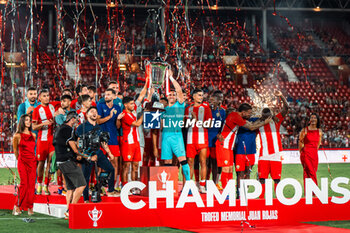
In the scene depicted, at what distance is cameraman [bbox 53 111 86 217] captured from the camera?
7.90 metres

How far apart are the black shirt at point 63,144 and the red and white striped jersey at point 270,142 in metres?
3.28

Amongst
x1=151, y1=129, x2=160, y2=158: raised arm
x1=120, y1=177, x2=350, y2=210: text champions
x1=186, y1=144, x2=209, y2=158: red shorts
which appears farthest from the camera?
x1=151, y1=129, x2=160, y2=158: raised arm

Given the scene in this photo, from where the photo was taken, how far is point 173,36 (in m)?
30.0

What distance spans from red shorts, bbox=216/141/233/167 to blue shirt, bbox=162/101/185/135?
0.70 meters

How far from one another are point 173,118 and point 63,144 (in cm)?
197

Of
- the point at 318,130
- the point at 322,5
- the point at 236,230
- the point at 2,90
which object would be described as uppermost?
the point at 322,5

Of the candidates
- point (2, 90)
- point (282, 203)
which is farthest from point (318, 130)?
point (2, 90)

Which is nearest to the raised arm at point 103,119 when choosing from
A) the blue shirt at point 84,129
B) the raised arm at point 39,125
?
the blue shirt at point 84,129

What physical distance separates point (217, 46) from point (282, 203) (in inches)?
945

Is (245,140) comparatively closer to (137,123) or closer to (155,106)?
(155,106)

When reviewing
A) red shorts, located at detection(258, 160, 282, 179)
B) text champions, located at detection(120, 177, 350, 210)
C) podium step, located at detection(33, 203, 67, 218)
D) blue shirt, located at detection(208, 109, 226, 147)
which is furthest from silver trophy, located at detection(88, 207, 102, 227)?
red shorts, located at detection(258, 160, 282, 179)

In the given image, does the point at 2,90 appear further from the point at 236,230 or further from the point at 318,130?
the point at 236,230

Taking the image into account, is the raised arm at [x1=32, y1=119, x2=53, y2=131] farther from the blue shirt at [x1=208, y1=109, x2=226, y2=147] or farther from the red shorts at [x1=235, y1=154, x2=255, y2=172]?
the red shorts at [x1=235, y1=154, x2=255, y2=172]

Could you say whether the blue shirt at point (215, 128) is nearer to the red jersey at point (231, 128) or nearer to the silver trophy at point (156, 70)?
the red jersey at point (231, 128)
